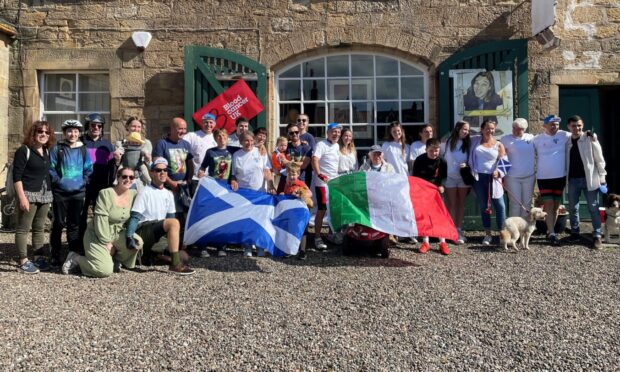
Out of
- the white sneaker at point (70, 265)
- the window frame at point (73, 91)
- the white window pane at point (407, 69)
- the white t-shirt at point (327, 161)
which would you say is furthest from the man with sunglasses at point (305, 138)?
the window frame at point (73, 91)

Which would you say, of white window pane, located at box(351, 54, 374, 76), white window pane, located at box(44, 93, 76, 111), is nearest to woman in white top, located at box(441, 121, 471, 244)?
white window pane, located at box(351, 54, 374, 76)

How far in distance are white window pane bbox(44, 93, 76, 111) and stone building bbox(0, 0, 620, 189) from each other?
0.53ft

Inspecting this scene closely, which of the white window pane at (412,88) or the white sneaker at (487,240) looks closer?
the white sneaker at (487,240)

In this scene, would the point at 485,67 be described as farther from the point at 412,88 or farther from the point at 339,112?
the point at 339,112

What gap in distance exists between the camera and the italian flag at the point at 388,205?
5.35 m

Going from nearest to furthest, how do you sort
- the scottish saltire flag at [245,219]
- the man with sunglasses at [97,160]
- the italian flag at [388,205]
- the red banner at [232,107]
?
the scottish saltire flag at [245,219]
the italian flag at [388,205]
the man with sunglasses at [97,160]
the red banner at [232,107]

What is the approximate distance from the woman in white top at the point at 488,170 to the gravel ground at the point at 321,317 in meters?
1.12

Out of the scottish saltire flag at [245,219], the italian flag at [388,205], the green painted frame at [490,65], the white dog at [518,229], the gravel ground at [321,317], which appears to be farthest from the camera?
the green painted frame at [490,65]

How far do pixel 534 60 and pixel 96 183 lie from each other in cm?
637

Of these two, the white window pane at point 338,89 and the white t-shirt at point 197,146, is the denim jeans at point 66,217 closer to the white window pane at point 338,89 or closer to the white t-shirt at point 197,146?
the white t-shirt at point 197,146

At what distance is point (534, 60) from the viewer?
7.94m

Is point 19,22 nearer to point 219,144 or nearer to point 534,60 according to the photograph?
point 219,144

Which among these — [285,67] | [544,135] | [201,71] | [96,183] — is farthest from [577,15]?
[96,183]

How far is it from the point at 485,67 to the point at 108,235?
5685mm
